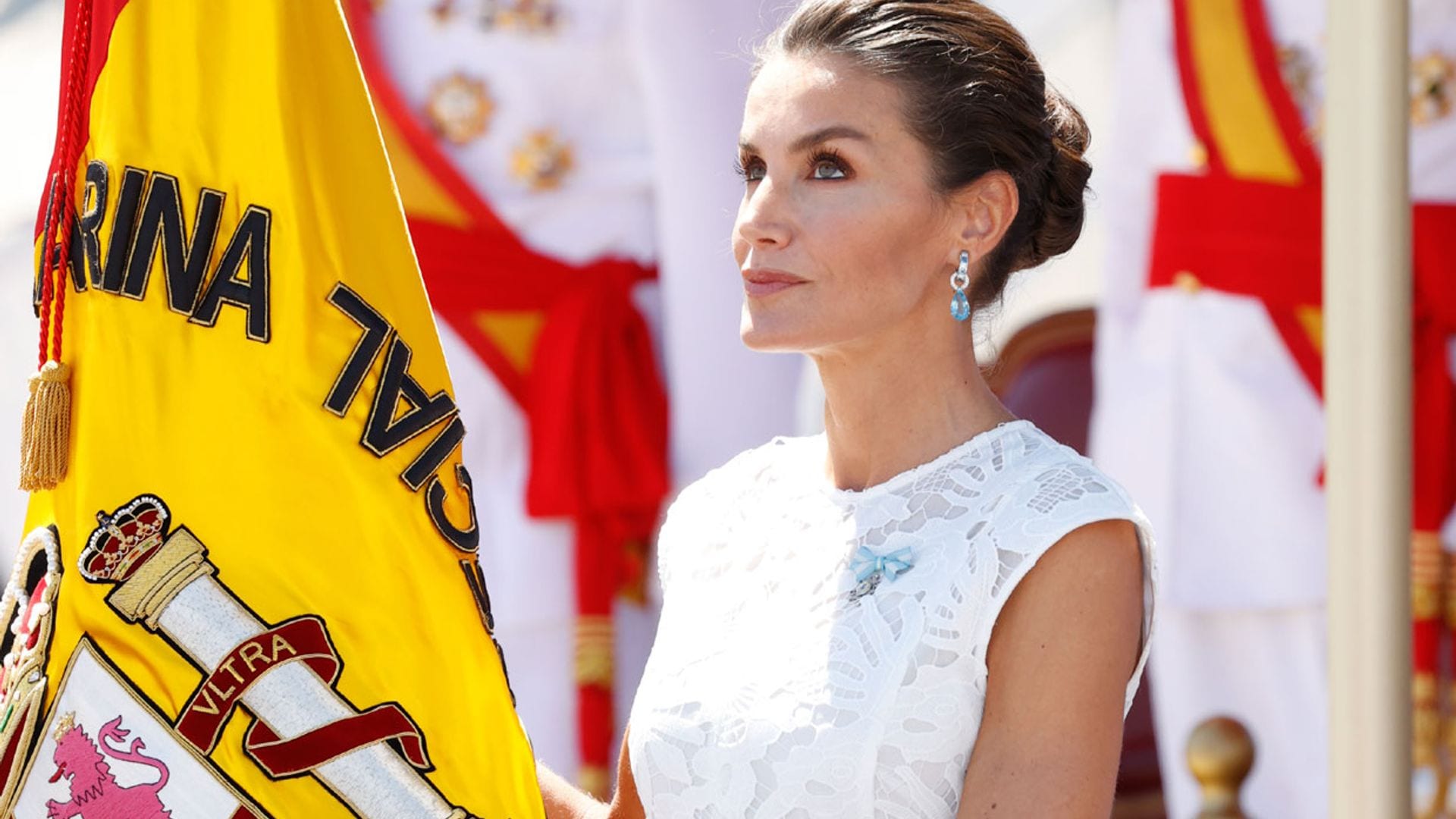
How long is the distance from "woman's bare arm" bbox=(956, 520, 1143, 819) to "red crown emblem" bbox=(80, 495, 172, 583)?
0.64m

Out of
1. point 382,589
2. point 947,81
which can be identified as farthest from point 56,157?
point 947,81

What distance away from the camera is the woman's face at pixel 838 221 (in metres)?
1.58

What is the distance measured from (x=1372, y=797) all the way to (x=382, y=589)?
30.8 inches

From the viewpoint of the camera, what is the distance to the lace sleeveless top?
4.84 ft

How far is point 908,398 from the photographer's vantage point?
164 cm

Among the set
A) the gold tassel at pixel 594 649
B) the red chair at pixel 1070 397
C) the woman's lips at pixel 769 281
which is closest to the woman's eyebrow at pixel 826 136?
the woman's lips at pixel 769 281

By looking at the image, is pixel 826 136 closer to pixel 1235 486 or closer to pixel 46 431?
pixel 46 431

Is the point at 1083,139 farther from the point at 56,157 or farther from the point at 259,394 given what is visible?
the point at 56,157

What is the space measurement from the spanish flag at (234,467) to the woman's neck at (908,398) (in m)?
0.35

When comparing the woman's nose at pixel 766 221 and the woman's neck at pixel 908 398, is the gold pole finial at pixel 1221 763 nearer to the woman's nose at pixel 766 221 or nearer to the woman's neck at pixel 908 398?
the woman's neck at pixel 908 398

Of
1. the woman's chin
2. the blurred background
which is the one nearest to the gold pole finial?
the blurred background

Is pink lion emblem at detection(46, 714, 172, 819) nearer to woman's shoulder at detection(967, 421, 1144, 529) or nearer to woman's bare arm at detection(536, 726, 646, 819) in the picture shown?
woman's bare arm at detection(536, 726, 646, 819)

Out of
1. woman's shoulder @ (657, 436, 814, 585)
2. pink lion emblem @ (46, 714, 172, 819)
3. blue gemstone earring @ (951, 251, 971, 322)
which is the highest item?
blue gemstone earring @ (951, 251, 971, 322)

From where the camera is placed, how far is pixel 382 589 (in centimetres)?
158
